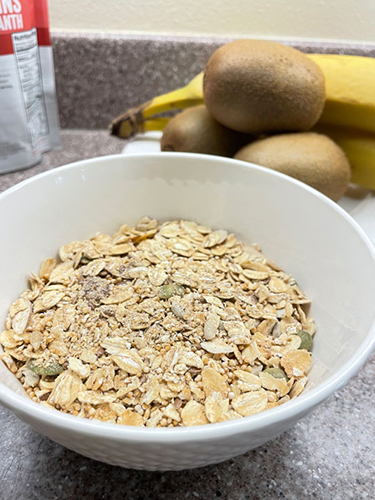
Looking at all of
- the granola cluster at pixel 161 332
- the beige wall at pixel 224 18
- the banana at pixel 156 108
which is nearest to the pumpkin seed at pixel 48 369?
the granola cluster at pixel 161 332

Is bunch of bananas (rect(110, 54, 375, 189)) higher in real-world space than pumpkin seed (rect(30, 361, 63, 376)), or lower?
higher

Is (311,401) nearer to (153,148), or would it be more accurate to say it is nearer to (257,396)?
(257,396)

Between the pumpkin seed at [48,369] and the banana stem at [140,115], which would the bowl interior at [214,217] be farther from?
the banana stem at [140,115]

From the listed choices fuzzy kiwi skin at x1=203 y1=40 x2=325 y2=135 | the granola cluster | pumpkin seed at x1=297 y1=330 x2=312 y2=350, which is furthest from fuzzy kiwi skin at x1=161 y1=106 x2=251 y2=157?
pumpkin seed at x1=297 y1=330 x2=312 y2=350

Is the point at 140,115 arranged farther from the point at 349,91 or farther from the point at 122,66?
the point at 349,91

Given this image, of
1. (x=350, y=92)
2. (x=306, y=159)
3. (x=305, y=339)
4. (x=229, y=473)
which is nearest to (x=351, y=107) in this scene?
(x=350, y=92)

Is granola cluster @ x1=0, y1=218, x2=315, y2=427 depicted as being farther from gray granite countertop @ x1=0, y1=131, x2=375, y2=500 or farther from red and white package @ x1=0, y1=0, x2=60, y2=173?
red and white package @ x1=0, y1=0, x2=60, y2=173
